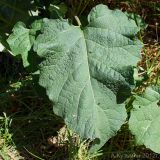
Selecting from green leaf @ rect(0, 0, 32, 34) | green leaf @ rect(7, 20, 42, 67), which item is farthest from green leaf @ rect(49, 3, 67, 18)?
green leaf @ rect(7, 20, 42, 67)

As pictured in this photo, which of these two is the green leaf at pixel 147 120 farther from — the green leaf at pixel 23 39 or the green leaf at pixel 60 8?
the green leaf at pixel 60 8

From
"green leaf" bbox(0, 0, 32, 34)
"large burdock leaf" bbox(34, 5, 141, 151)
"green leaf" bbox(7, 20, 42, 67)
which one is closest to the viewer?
"large burdock leaf" bbox(34, 5, 141, 151)

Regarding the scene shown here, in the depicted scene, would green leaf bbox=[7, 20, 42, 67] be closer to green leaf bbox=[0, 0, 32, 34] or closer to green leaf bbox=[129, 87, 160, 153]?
green leaf bbox=[0, 0, 32, 34]

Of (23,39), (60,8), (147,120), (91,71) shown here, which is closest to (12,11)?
(60,8)

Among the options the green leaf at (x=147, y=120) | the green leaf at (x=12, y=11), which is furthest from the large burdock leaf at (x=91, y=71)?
the green leaf at (x=12, y=11)

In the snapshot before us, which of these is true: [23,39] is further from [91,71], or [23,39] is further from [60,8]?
[60,8]

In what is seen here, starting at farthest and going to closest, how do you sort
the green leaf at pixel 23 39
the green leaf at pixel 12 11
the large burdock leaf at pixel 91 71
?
the green leaf at pixel 12 11
the green leaf at pixel 23 39
the large burdock leaf at pixel 91 71
